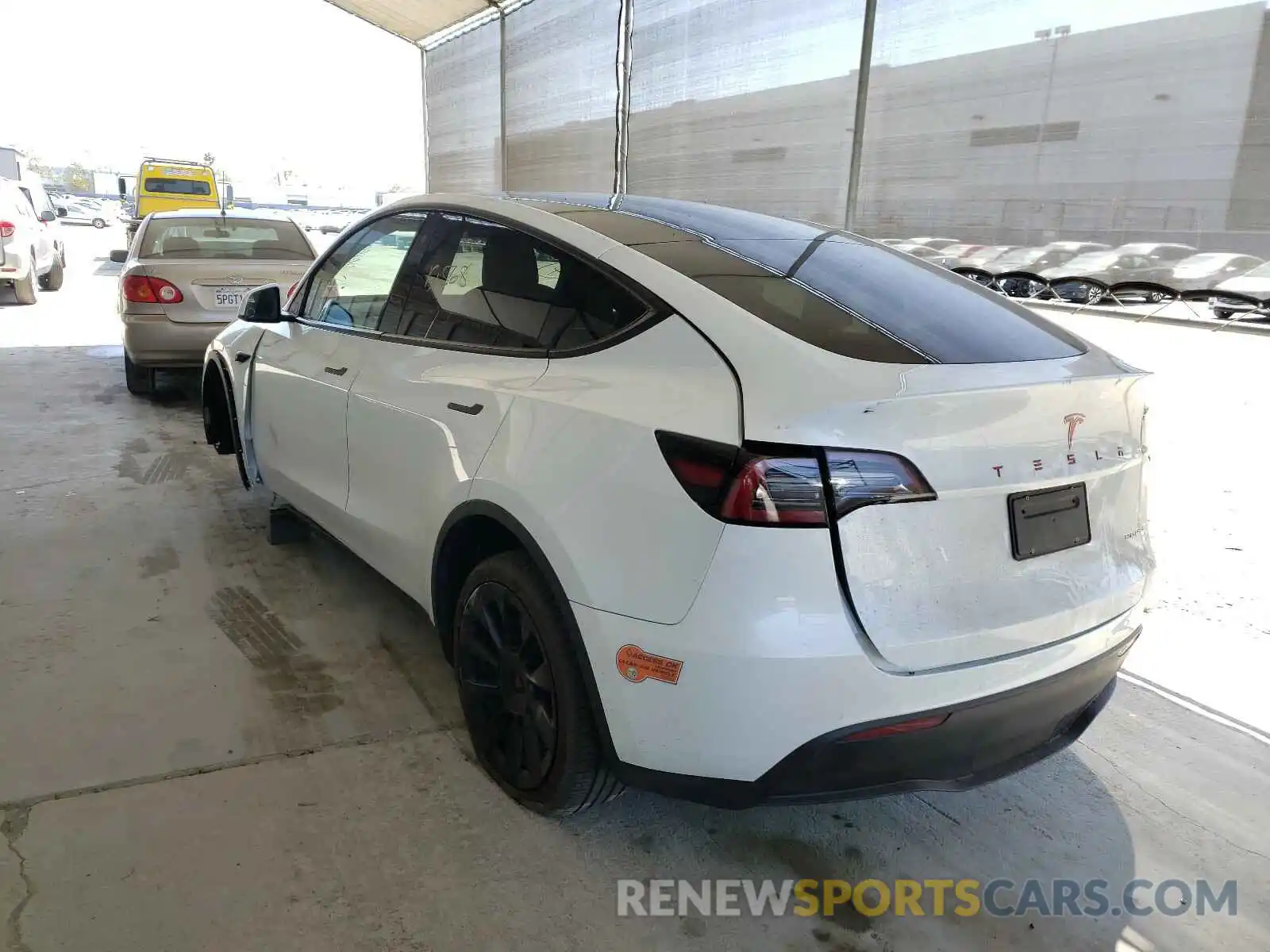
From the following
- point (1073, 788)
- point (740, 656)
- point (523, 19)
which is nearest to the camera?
point (740, 656)

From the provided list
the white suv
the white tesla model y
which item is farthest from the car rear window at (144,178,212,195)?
the white tesla model y

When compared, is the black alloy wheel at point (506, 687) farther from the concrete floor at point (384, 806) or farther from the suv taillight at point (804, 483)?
the suv taillight at point (804, 483)

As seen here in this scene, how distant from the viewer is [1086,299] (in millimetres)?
11531

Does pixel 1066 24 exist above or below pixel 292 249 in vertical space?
above

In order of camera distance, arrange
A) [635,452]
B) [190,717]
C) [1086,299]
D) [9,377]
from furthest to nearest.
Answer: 1. [1086,299]
2. [9,377]
3. [190,717]
4. [635,452]

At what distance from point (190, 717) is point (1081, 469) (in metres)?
2.52

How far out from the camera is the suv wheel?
1.98m

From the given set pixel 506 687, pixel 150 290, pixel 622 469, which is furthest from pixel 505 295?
pixel 150 290

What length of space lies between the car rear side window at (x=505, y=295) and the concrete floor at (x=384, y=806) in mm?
956

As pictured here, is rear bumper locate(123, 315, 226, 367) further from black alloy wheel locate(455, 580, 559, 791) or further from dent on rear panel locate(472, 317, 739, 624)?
dent on rear panel locate(472, 317, 739, 624)

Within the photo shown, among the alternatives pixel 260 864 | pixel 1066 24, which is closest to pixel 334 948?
pixel 260 864

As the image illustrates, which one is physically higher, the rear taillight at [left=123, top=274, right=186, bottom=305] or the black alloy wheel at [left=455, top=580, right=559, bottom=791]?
the rear taillight at [left=123, top=274, right=186, bottom=305]

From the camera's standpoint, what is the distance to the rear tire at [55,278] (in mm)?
14398

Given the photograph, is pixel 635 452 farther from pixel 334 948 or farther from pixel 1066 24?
pixel 1066 24
